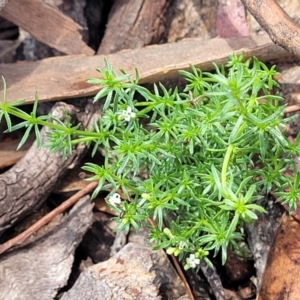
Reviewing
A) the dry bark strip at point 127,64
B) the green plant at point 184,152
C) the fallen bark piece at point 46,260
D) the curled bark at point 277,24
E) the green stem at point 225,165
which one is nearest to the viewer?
the green stem at point 225,165

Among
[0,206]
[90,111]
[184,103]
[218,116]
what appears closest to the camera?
[218,116]

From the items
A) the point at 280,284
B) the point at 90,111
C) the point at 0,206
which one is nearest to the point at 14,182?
the point at 0,206

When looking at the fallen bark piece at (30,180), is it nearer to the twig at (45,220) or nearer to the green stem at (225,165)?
the twig at (45,220)

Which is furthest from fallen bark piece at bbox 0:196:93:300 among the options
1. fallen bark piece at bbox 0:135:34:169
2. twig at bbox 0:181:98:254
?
fallen bark piece at bbox 0:135:34:169

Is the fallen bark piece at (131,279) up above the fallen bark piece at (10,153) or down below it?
below

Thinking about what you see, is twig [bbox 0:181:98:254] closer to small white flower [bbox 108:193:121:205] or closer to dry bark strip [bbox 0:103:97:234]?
dry bark strip [bbox 0:103:97:234]

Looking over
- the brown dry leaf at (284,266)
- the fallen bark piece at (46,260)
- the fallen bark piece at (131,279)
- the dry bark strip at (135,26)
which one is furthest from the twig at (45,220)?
the brown dry leaf at (284,266)

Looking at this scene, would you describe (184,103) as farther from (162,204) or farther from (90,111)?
(90,111)
